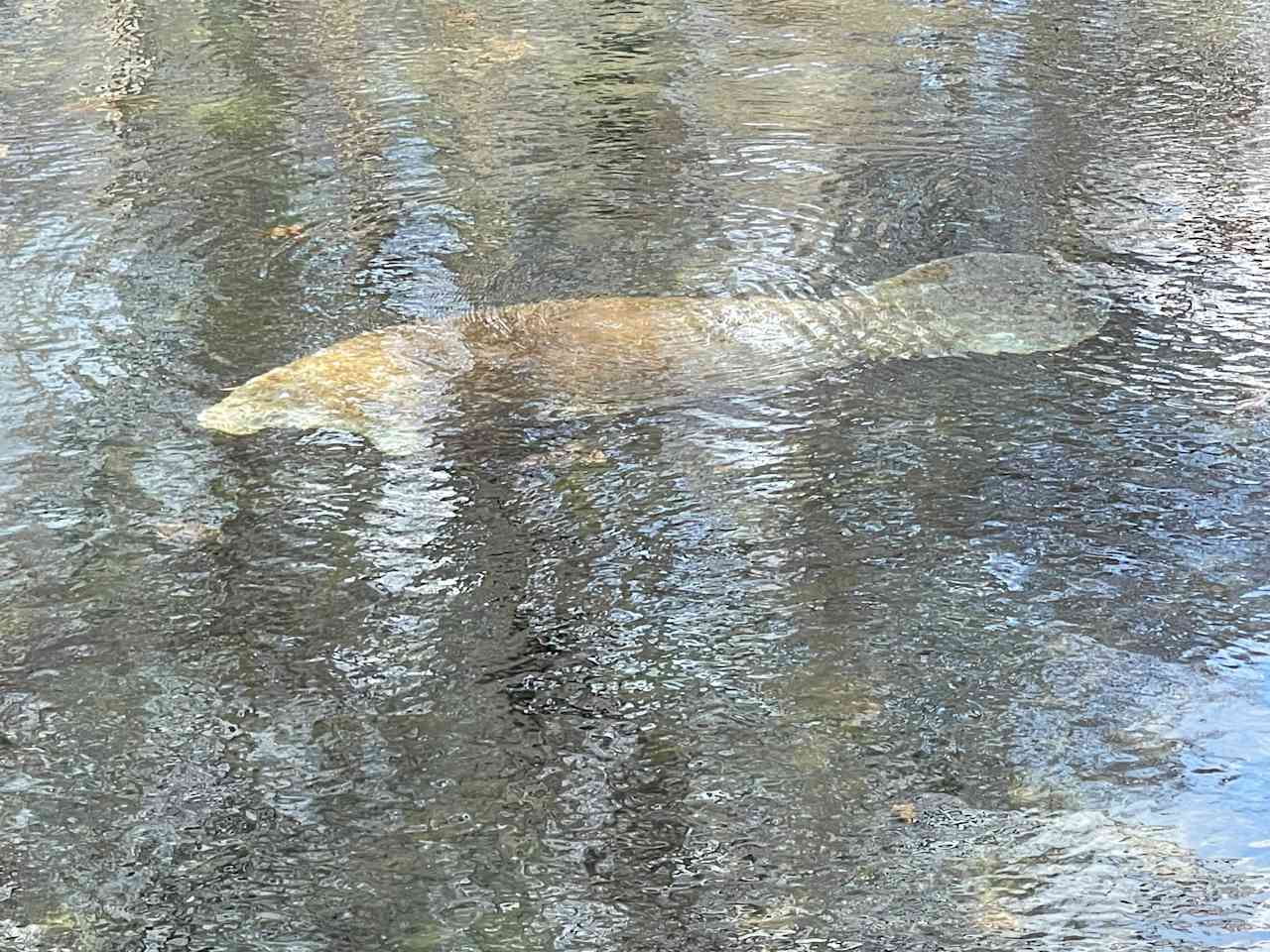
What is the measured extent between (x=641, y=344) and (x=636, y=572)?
1092 millimetres

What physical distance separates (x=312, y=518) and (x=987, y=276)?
6.94ft

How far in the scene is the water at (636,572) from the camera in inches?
86.2

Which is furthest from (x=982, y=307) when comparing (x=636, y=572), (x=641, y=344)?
(x=636, y=572)

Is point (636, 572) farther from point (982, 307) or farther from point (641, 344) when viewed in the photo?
point (982, 307)

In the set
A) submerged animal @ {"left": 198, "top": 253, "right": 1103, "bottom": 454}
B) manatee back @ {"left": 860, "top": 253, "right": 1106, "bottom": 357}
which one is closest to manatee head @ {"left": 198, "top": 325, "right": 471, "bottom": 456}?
submerged animal @ {"left": 198, "top": 253, "right": 1103, "bottom": 454}

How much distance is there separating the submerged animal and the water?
0.31ft

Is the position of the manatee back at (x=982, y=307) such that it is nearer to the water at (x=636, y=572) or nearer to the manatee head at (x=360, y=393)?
the water at (x=636, y=572)

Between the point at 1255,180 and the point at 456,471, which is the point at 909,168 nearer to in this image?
the point at 1255,180

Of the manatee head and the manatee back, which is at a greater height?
the manatee head

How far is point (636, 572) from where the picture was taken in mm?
2926

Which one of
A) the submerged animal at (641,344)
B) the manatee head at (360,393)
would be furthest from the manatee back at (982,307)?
the manatee head at (360,393)

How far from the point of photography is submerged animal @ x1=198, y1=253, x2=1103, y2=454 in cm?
359

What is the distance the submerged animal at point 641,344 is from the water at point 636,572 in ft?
0.31

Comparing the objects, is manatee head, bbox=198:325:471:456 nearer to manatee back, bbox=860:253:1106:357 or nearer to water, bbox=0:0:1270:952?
water, bbox=0:0:1270:952
